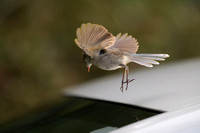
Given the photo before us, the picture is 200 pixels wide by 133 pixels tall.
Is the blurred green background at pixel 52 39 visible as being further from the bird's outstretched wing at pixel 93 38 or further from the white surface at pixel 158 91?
the bird's outstretched wing at pixel 93 38

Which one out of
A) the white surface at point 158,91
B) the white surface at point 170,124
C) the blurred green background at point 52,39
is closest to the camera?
the white surface at point 170,124

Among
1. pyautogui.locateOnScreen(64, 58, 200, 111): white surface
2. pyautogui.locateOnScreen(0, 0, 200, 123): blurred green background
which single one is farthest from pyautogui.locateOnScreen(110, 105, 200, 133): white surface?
pyautogui.locateOnScreen(0, 0, 200, 123): blurred green background

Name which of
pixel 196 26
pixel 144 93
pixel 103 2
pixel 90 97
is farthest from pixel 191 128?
pixel 196 26

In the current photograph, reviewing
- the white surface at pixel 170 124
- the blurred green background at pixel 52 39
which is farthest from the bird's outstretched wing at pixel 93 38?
the blurred green background at pixel 52 39

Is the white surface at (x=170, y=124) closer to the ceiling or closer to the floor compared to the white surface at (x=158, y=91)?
closer to the floor

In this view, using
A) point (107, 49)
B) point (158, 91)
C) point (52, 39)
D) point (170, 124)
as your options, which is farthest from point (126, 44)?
point (52, 39)
